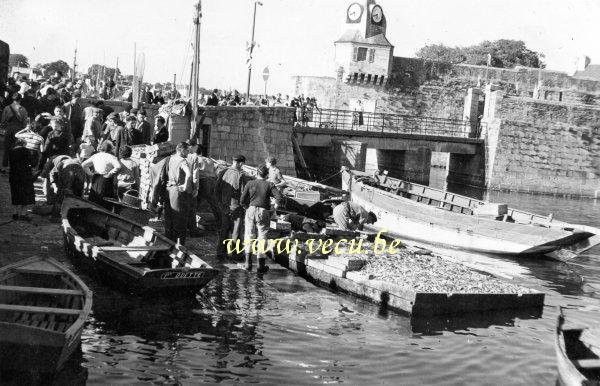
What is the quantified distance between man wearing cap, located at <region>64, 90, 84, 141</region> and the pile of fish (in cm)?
845

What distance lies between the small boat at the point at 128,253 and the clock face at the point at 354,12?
41.2 meters

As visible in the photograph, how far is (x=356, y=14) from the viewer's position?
166ft

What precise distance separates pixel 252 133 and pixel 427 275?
16.9m

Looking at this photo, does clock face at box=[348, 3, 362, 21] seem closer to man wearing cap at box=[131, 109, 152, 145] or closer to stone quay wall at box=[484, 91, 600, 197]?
stone quay wall at box=[484, 91, 600, 197]

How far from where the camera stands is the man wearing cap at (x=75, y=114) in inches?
678

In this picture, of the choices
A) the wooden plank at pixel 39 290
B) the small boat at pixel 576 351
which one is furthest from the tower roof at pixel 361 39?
the wooden plank at pixel 39 290

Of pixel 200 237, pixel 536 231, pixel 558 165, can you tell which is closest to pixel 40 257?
pixel 200 237

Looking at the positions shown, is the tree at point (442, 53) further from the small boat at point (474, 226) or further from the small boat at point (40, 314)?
the small boat at point (40, 314)

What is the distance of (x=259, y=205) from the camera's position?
11469 mm

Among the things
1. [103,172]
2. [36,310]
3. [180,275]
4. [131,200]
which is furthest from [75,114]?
[36,310]

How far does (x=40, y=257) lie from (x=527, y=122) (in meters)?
36.6

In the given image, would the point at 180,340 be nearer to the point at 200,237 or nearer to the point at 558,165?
the point at 200,237

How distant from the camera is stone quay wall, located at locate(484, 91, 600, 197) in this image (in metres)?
40.7

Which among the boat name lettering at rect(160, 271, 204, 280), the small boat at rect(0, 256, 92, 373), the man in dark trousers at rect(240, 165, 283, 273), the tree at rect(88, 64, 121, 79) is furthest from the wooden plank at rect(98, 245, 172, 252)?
the tree at rect(88, 64, 121, 79)
